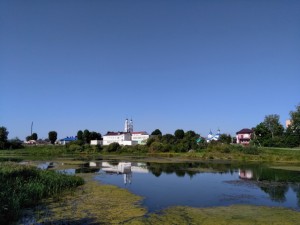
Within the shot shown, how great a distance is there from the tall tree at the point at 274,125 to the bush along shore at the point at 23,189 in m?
71.8

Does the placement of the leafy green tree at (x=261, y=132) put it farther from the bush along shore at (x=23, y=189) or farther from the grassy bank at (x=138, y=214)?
the grassy bank at (x=138, y=214)

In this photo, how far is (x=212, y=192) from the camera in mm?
21078

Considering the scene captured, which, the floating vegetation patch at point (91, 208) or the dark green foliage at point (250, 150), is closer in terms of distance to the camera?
the floating vegetation patch at point (91, 208)

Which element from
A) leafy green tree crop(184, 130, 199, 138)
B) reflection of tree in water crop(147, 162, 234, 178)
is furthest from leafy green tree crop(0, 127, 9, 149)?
reflection of tree in water crop(147, 162, 234, 178)

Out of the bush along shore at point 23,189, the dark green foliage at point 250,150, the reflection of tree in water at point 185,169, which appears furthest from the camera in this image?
the dark green foliage at point 250,150

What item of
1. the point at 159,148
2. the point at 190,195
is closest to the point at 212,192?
the point at 190,195

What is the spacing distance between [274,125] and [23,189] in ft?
261

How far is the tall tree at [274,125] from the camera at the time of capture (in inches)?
3270

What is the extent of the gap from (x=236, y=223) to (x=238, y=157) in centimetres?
4289

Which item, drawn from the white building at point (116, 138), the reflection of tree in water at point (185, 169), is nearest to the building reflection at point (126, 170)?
the reflection of tree in water at point (185, 169)

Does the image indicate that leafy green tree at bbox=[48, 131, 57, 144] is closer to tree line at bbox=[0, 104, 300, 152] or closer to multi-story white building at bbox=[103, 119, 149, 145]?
multi-story white building at bbox=[103, 119, 149, 145]

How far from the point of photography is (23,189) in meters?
16.3

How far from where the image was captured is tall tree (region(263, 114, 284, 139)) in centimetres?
8306

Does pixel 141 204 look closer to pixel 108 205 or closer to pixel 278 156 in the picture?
pixel 108 205
